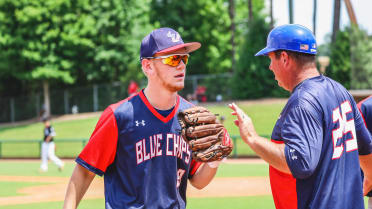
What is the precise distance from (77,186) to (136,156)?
0.48 m

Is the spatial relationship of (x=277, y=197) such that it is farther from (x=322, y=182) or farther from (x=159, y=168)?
(x=159, y=168)

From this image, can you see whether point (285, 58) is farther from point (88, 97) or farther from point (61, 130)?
point (88, 97)

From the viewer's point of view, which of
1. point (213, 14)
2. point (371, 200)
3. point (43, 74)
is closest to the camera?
point (371, 200)

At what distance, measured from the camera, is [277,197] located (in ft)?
10.9

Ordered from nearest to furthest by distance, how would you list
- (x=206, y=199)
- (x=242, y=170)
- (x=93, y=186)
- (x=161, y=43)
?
(x=161, y=43)
(x=206, y=199)
(x=93, y=186)
(x=242, y=170)

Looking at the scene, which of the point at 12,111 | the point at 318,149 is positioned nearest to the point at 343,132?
the point at 318,149

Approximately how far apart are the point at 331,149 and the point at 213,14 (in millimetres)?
42661

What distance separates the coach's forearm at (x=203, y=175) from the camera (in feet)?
12.7

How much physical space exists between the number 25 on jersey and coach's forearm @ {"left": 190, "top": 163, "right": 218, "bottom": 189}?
1.07 meters

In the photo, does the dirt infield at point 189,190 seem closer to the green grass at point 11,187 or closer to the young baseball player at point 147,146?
the green grass at point 11,187

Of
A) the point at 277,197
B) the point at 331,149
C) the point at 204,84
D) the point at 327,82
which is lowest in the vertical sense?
the point at 204,84

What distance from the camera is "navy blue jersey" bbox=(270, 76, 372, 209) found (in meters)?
2.92

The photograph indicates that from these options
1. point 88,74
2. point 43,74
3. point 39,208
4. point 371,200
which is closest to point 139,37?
point 88,74

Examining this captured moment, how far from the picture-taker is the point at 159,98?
3.76 m
